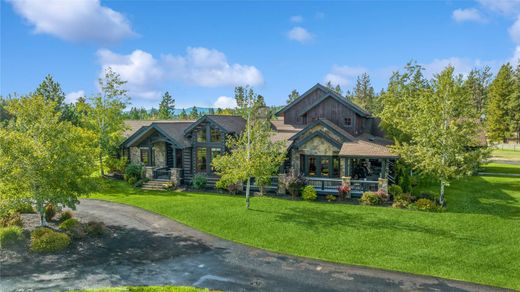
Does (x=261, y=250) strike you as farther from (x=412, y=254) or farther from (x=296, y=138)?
(x=296, y=138)

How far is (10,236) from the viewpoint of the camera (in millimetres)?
18047

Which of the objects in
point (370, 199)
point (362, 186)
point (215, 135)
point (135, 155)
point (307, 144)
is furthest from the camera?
point (135, 155)

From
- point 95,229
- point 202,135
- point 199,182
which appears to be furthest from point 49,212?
point 202,135

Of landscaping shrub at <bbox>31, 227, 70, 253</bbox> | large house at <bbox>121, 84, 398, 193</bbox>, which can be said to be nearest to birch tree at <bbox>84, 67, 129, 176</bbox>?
large house at <bbox>121, 84, 398, 193</bbox>

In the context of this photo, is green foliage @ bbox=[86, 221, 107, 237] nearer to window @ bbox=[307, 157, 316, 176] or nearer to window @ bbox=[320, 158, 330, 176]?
window @ bbox=[307, 157, 316, 176]

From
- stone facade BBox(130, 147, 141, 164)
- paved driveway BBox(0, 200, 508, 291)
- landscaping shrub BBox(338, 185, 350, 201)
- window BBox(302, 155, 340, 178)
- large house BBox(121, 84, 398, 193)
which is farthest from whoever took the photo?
stone facade BBox(130, 147, 141, 164)

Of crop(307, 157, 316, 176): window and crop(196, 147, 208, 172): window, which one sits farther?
crop(196, 147, 208, 172): window

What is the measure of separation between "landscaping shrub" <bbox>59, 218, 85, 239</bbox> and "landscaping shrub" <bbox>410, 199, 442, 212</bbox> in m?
21.8

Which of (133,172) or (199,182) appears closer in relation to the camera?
(199,182)

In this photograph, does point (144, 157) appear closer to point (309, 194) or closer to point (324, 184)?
point (309, 194)

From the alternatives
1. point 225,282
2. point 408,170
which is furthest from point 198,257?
point 408,170

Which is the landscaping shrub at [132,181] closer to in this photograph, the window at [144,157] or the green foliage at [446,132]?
the window at [144,157]

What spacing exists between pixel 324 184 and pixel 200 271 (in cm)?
1635

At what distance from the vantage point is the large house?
1150 inches
